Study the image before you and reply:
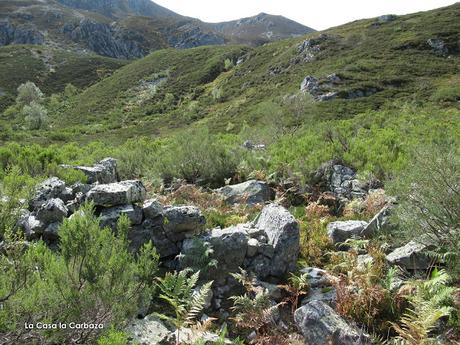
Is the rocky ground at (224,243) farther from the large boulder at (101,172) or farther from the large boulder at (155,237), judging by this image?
the large boulder at (101,172)

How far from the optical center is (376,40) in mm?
70812

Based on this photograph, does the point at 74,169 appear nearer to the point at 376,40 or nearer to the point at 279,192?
the point at 279,192

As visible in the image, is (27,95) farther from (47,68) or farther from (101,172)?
(101,172)

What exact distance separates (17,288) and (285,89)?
190 ft

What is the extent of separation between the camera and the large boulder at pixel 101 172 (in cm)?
965

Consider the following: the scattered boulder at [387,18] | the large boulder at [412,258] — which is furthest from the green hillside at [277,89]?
the large boulder at [412,258]

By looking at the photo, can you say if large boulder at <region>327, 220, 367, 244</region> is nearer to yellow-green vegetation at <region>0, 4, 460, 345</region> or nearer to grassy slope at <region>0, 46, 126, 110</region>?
yellow-green vegetation at <region>0, 4, 460, 345</region>

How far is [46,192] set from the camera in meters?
7.21

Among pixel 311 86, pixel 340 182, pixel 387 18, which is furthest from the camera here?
pixel 387 18

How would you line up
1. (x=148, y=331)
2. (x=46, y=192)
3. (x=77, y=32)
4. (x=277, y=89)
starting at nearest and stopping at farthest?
(x=148, y=331), (x=46, y=192), (x=277, y=89), (x=77, y=32)

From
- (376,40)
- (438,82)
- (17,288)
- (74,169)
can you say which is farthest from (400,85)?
(17,288)

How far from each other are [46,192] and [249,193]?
16.7 ft

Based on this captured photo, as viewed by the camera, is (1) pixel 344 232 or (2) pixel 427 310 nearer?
(2) pixel 427 310

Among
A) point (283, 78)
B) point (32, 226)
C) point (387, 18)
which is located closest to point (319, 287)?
point (32, 226)
